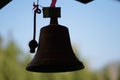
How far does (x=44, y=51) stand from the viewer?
188cm

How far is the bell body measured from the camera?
1.82 meters

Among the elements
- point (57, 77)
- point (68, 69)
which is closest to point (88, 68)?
point (57, 77)

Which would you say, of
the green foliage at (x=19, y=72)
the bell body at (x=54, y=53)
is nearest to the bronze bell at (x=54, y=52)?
the bell body at (x=54, y=53)

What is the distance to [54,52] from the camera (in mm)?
1845

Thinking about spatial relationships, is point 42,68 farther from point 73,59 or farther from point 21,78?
point 21,78

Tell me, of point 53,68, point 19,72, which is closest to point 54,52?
point 53,68

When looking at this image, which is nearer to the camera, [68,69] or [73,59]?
[73,59]

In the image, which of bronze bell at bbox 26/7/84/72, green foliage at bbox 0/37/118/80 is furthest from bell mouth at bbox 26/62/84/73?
green foliage at bbox 0/37/118/80

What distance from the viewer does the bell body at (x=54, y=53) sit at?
182 cm

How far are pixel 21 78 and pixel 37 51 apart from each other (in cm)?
680

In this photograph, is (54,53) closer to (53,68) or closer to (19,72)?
(53,68)

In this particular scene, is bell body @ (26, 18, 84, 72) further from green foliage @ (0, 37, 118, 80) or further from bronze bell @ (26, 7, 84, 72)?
green foliage @ (0, 37, 118, 80)

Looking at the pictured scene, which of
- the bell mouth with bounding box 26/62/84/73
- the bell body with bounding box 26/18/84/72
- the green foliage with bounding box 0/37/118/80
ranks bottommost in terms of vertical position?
the green foliage with bounding box 0/37/118/80

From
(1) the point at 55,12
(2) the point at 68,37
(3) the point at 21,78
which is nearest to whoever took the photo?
(1) the point at 55,12
